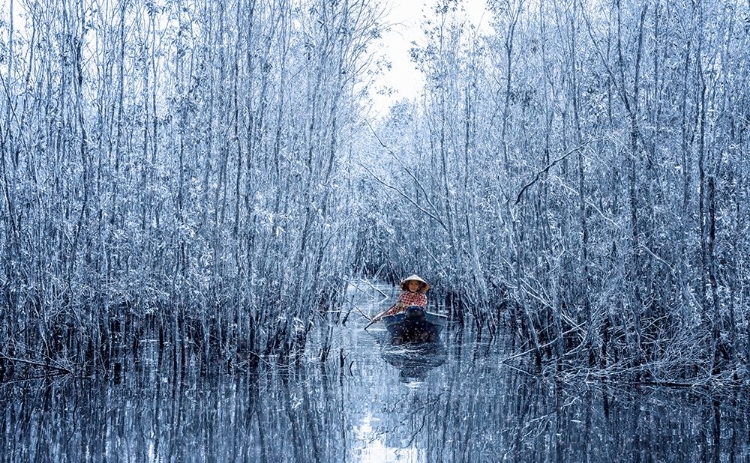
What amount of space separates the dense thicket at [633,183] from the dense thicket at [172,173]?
90.4 inches

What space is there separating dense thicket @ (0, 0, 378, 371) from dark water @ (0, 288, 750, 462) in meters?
0.75

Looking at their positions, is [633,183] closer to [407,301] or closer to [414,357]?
[414,357]

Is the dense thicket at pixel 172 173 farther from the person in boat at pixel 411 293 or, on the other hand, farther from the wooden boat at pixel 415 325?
the person in boat at pixel 411 293

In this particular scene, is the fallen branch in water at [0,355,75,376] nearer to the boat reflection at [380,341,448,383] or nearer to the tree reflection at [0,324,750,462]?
the tree reflection at [0,324,750,462]

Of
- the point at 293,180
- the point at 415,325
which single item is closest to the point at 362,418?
the point at 293,180

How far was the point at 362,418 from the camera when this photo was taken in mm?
6457

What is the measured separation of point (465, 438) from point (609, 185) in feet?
12.1

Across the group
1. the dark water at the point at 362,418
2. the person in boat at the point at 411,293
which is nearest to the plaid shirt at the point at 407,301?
the person in boat at the point at 411,293

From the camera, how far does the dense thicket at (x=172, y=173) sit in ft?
24.3

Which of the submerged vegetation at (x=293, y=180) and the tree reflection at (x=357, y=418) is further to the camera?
the submerged vegetation at (x=293, y=180)

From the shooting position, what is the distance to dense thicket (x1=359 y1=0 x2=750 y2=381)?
7.11 m

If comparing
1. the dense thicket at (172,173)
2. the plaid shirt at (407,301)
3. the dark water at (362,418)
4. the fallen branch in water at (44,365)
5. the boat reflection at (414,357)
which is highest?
the dense thicket at (172,173)

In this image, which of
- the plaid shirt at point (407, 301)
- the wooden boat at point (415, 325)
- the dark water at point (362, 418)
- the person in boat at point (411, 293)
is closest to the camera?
the dark water at point (362, 418)

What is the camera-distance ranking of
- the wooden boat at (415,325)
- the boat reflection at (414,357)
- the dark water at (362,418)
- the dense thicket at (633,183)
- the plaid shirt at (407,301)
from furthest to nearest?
the plaid shirt at (407,301) < the wooden boat at (415,325) < the boat reflection at (414,357) < the dense thicket at (633,183) < the dark water at (362,418)
